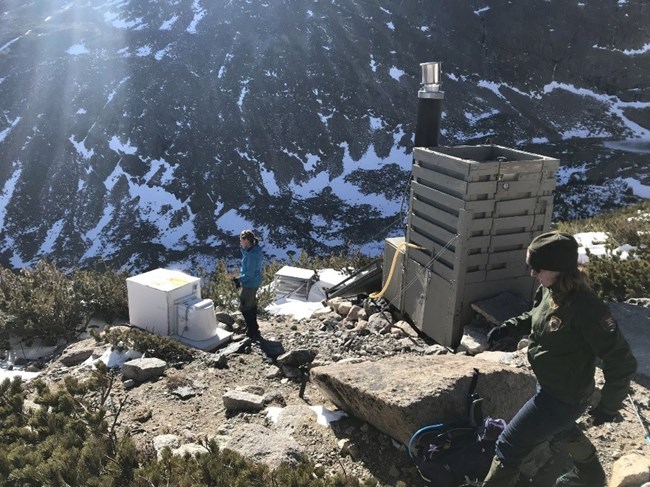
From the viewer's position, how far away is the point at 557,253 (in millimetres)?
2580

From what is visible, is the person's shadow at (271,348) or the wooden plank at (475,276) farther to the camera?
the person's shadow at (271,348)

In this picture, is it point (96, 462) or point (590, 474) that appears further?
point (96, 462)

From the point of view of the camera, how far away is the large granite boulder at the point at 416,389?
3397 mm

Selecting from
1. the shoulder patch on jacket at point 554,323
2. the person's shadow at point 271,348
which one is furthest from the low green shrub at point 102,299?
the shoulder patch on jacket at point 554,323

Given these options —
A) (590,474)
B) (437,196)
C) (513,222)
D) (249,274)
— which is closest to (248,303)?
(249,274)

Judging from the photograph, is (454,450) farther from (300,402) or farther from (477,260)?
(477,260)

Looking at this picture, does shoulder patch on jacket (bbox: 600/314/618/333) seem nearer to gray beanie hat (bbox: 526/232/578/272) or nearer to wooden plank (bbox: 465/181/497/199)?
gray beanie hat (bbox: 526/232/578/272)

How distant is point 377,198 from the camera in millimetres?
40094

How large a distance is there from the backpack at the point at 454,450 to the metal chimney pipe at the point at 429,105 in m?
4.52

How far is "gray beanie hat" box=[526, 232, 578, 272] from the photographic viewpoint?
2.57 meters

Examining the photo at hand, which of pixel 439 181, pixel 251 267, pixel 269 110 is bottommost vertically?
pixel 269 110

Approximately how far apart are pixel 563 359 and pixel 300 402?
8.61 feet

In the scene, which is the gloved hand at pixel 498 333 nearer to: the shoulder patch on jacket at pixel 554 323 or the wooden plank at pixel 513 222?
the shoulder patch on jacket at pixel 554 323

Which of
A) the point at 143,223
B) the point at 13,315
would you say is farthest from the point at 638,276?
the point at 143,223
